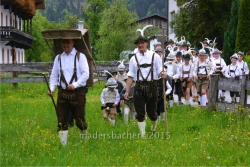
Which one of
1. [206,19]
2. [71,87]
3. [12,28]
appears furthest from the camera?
[12,28]

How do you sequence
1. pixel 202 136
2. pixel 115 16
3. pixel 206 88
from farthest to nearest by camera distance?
pixel 115 16 < pixel 206 88 < pixel 202 136

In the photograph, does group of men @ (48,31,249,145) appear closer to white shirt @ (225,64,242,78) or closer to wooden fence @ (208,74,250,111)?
wooden fence @ (208,74,250,111)

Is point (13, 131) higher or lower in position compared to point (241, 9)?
lower

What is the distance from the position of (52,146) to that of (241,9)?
825 inches

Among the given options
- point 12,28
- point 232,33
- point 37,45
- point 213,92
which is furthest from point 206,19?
point 37,45

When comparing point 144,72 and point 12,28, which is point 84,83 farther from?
point 12,28

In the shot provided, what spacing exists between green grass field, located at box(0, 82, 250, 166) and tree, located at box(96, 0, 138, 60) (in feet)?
117

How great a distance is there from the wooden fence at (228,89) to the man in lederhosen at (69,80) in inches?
175

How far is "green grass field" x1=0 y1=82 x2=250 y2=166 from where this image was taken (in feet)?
23.3

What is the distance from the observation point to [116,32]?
48.2m

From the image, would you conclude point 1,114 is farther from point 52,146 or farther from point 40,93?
point 40,93

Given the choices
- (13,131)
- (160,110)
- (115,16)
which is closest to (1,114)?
(13,131)

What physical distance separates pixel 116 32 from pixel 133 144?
40411 millimetres

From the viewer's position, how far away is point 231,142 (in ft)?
26.7
